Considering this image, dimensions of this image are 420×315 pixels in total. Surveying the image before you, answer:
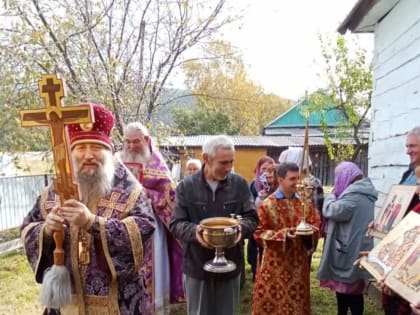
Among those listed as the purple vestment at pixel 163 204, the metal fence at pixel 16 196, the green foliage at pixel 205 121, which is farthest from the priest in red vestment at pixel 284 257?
the green foliage at pixel 205 121

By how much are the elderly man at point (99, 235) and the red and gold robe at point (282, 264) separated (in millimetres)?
1359

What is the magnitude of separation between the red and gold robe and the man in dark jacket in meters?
0.49

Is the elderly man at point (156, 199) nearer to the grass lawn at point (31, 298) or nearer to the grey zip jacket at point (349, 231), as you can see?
the grass lawn at point (31, 298)

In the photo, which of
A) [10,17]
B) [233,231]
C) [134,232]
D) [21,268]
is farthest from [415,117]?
[21,268]

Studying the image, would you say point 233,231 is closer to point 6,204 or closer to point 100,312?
point 100,312

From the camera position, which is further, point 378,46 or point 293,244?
point 378,46

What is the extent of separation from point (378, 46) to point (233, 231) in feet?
11.5

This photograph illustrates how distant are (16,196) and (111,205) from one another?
8054 mm

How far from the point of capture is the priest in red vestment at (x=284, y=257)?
346cm

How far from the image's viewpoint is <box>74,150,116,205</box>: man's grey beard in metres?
2.31

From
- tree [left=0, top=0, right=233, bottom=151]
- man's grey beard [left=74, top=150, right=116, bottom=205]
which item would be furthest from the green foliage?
man's grey beard [left=74, top=150, right=116, bottom=205]

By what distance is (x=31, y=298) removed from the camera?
5078mm

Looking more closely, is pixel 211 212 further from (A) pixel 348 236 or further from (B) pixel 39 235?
(A) pixel 348 236

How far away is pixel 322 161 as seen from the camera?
20.4 metres
